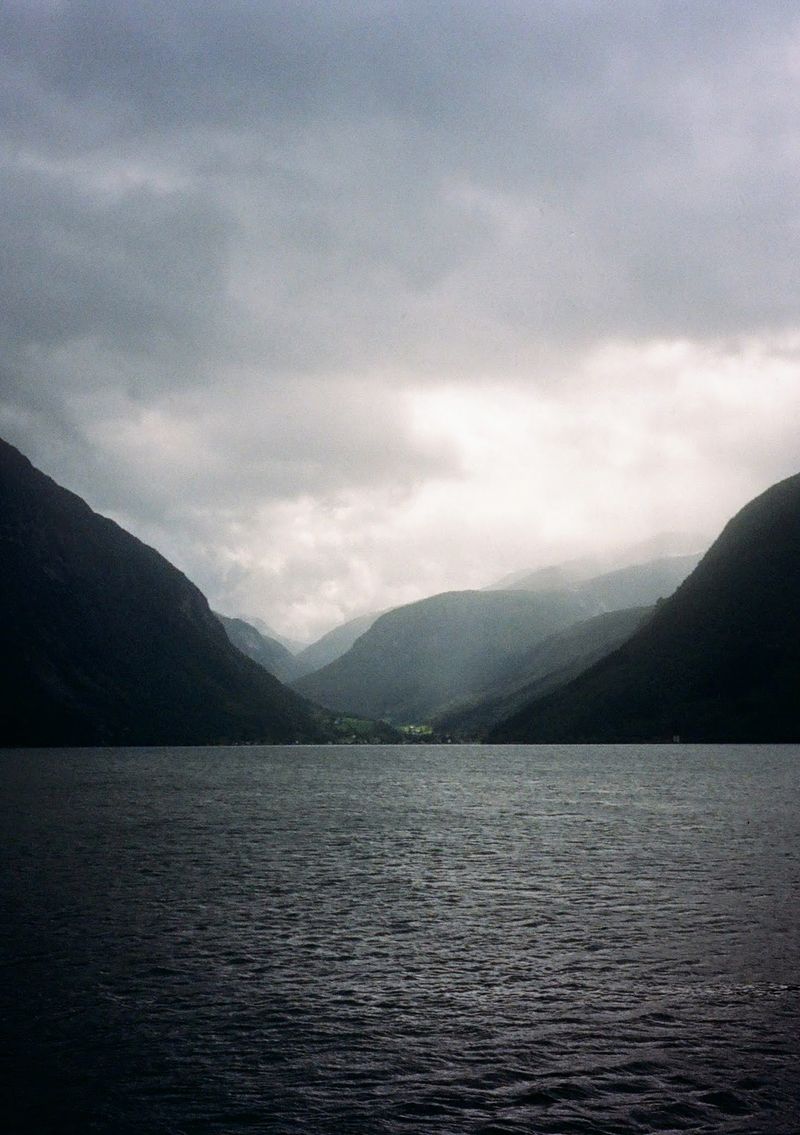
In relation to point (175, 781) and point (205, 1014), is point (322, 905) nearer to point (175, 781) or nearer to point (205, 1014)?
point (205, 1014)

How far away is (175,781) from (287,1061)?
17751 centimetres

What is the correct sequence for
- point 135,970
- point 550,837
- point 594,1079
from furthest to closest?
point 550,837, point 135,970, point 594,1079

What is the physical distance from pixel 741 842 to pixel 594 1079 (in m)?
64.4

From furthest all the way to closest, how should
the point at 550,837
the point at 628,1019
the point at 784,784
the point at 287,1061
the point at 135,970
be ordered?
the point at 784,784 < the point at 550,837 < the point at 135,970 < the point at 628,1019 < the point at 287,1061

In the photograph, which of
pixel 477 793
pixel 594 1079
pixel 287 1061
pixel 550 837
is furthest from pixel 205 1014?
pixel 477 793

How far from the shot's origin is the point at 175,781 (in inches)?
7864

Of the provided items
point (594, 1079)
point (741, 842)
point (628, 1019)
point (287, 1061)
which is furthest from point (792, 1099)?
point (741, 842)

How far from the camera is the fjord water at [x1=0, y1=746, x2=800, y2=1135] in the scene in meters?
27.0

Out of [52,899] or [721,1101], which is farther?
[52,899]

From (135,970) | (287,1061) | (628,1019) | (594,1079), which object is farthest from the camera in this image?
(135,970)

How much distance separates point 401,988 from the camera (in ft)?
127

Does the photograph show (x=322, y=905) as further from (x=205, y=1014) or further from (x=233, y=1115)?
(x=233, y=1115)

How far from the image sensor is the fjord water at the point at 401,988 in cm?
2700

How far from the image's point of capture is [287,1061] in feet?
101
